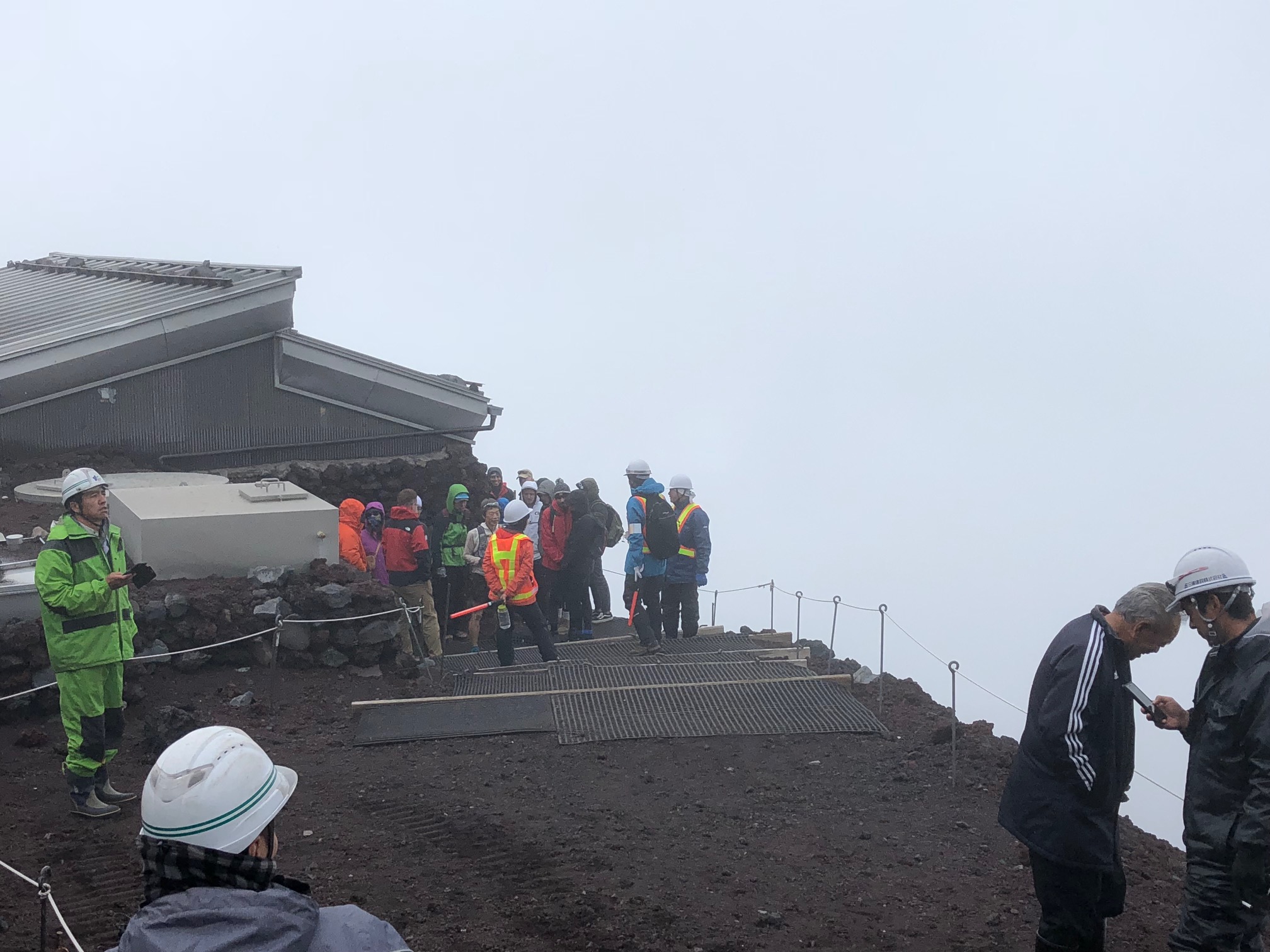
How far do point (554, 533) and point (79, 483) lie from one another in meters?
6.93

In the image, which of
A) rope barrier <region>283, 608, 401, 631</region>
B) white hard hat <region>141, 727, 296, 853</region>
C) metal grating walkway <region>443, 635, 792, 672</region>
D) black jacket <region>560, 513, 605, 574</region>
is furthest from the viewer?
black jacket <region>560, 513, 605, 574</region>

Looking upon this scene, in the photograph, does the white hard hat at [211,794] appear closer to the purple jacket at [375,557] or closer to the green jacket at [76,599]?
the green jacket at [76,599]

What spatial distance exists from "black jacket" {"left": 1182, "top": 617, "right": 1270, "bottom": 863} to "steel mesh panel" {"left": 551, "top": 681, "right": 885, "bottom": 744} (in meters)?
4.27

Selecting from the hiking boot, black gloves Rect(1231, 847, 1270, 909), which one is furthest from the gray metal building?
black gloves Rect(1231, 847, 1270, 909)

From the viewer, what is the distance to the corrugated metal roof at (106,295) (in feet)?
51.7

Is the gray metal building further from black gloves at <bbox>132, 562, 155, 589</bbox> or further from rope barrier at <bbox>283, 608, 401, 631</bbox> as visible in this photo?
black gloves at <bbox>132, 562, 155, 589</bbox>

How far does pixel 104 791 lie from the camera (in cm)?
675

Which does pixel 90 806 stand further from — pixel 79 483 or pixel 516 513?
pixel 516 513

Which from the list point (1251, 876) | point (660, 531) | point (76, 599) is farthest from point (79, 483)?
point (660, 531)

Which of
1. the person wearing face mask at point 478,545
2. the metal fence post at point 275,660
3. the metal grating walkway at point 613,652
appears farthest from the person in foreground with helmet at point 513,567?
the metal fence post at point 275,660

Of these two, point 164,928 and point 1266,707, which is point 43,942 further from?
point 1266,707

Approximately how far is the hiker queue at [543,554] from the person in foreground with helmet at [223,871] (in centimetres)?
835

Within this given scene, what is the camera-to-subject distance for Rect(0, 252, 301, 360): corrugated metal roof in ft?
51.7

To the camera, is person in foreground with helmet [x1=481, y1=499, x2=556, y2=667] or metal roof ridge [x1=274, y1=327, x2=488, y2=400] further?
metal roof ridge [x1=274, y1=327, x2=488, y2=400]
